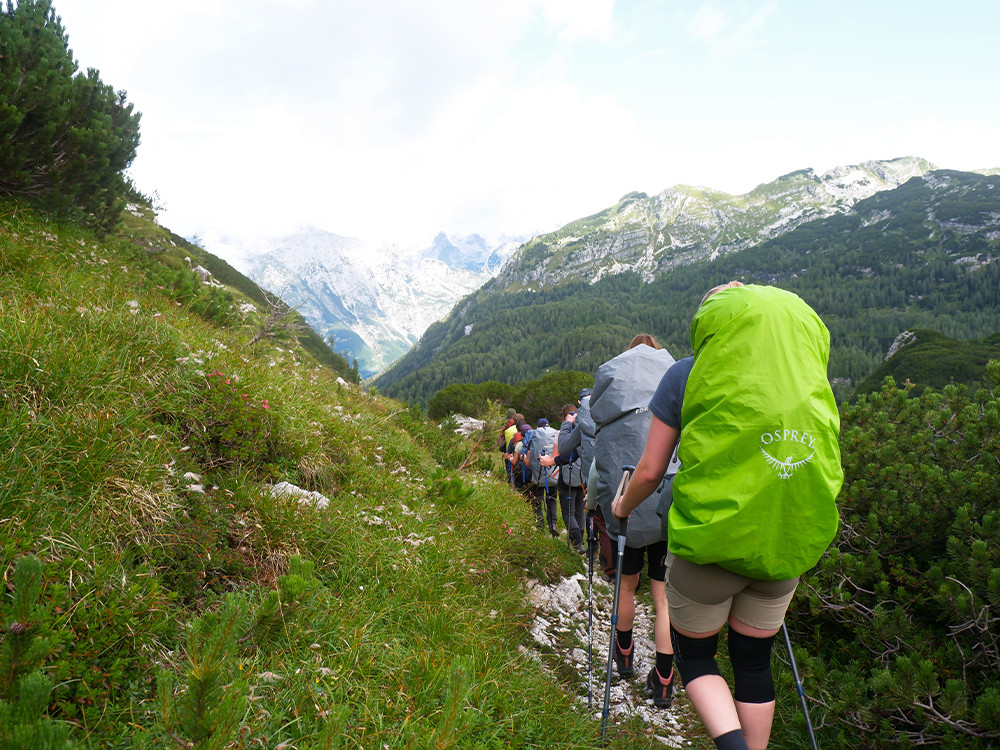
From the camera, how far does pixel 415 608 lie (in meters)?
3.51

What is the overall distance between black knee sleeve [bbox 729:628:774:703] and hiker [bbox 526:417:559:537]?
20.4 feet

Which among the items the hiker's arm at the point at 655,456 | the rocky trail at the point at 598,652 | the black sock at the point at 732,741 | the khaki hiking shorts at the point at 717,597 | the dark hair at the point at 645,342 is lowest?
the rocky trail at the point at 598,652

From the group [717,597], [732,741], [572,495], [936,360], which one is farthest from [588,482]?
[936,360]

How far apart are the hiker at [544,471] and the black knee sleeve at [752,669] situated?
20.4 feet

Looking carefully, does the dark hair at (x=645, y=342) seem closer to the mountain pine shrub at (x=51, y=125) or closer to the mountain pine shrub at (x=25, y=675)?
the mountain pine shrub at (x=25, y=675)

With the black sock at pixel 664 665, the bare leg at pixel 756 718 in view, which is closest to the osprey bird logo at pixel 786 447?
the bare leg at pixel 756 718

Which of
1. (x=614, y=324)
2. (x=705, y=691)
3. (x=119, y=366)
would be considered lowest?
(x=614, y=324)

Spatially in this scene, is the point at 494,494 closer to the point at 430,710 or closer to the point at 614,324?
the point at 430,710

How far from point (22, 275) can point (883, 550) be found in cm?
825

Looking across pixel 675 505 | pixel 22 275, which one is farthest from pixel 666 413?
pixel 22 275

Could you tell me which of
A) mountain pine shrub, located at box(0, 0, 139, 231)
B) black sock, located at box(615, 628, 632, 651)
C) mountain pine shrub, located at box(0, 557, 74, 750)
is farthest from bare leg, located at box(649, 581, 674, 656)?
mountain pine shrub, located at box(0, 0, 139, 231)

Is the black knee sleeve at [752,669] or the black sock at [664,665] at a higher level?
the black knee sleeve at [752,669]

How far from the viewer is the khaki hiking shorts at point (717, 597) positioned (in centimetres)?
234

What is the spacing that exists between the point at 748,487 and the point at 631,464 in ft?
6.41
